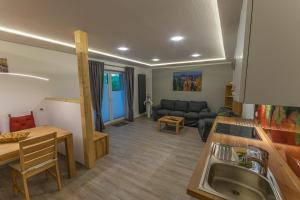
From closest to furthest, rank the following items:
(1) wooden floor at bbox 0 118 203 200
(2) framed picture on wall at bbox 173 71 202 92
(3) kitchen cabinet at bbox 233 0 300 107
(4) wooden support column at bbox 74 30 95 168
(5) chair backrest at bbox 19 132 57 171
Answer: (3) kitchen cabinet at bbox 233 0 300 107, (5) chair backrest at bbox 19 132 57 171, (1) wooden floor at bbox 0 118 203 200, (4) wooden support column at bbox 74 30 95 168, (2) framed picture on wall at bbox 173 71 202 92

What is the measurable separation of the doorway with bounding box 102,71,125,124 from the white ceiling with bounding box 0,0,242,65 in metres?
2.43

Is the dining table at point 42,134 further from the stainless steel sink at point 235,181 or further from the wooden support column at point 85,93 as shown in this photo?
the stainless steel sink at point 235,181

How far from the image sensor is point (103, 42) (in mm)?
2926

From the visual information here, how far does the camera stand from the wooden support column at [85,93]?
231 centimetres

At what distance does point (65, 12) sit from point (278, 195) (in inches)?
101

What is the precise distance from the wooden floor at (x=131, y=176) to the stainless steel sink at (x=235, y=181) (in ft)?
3.09

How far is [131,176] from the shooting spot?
7.91ft

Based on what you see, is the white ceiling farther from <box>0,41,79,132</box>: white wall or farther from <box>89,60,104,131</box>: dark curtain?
<box>89,60,104,131</box>: dark curtain

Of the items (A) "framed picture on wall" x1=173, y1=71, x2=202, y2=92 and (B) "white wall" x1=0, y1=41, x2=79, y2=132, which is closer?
(B) "white wall" x1=0, y1=41, x2=79, y2=132

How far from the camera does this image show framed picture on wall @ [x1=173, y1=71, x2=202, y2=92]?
234 inches

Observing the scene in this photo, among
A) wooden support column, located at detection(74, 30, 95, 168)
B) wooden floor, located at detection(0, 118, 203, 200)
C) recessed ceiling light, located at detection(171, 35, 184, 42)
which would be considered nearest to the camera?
wooden floor, located at detection(0, 118, 203, 200)

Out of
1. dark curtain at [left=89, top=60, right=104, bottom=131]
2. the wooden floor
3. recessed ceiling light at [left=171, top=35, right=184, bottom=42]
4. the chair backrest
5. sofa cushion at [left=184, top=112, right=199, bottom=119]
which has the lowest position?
the wooden floor

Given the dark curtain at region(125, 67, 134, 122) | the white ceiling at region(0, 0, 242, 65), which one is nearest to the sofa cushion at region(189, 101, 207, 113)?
the dark curtain at region(125, 67, 134, 122)

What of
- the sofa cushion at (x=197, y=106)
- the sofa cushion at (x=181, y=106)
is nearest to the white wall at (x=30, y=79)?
the sofa cushion at (x=181, y=106)
